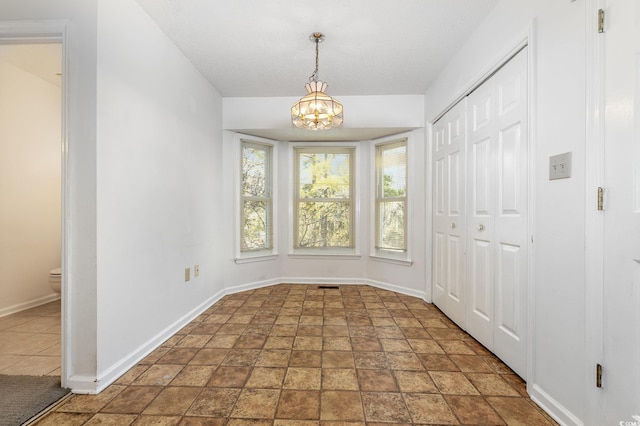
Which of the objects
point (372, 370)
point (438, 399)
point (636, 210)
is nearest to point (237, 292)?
point (372, 370)

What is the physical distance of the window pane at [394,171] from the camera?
12.8 ft

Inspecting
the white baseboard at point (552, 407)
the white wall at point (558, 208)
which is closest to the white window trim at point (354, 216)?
the white wall at point (558, 208)

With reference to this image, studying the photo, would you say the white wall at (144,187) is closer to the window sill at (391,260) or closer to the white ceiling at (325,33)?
the white ceiling at (325,33)

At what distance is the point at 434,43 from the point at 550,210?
1.81 meters

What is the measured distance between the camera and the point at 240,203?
395cm

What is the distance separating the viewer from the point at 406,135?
150 inches

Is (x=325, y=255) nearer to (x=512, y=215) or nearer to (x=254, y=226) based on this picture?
(x=254, y=226)

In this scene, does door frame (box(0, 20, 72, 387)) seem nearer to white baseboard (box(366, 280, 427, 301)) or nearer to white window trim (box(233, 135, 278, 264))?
white window trim (box(233, 135, 278, 264))

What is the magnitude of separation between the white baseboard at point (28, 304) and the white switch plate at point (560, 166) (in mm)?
4724

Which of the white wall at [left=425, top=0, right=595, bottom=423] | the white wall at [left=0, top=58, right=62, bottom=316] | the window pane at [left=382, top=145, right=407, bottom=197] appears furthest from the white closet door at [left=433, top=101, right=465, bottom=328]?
the white wall at [left=0, top=58, right=62, bottom=316]

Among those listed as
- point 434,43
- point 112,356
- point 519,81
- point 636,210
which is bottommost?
point 112,356

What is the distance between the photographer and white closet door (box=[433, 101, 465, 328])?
2641 mm

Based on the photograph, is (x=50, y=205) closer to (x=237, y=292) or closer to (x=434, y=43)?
(x=237, y=292)

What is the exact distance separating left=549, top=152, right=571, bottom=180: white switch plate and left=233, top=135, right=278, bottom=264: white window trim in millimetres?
3291
